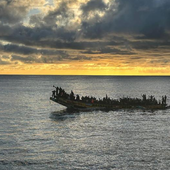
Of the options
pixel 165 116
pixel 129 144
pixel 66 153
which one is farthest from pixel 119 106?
pixel 66 153

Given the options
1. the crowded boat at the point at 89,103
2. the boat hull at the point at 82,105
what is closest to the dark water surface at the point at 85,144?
the boat hull at the point at 82,105

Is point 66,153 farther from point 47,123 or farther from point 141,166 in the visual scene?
point 47,123

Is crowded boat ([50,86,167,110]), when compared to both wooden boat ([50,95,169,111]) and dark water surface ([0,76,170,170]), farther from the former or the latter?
dark water surface ([0,76,170,170])

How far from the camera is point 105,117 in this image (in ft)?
170

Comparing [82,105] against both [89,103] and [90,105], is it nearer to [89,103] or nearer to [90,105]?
[89,103]

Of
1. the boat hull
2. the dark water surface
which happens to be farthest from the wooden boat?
the dark water surface

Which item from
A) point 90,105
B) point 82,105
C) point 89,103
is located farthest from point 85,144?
point 89,103

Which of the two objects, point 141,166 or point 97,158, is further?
point 97,158

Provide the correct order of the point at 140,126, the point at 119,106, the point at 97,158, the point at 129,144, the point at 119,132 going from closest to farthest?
the point at 97,158 < the point at 129,144 < the point at 119,132 < the point at 140,126 < the point at 119,106

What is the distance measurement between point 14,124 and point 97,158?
20.8 metres

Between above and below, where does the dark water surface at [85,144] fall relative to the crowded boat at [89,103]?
below

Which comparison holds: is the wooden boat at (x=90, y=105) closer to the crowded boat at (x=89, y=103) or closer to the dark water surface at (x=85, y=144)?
the crowded boat at (x=89, y=103)

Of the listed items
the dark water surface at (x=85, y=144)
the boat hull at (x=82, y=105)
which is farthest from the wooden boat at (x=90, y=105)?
the dark water surface at (x=85, y=144)

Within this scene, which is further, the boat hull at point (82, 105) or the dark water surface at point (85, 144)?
the boat hull at point (82, 105)
